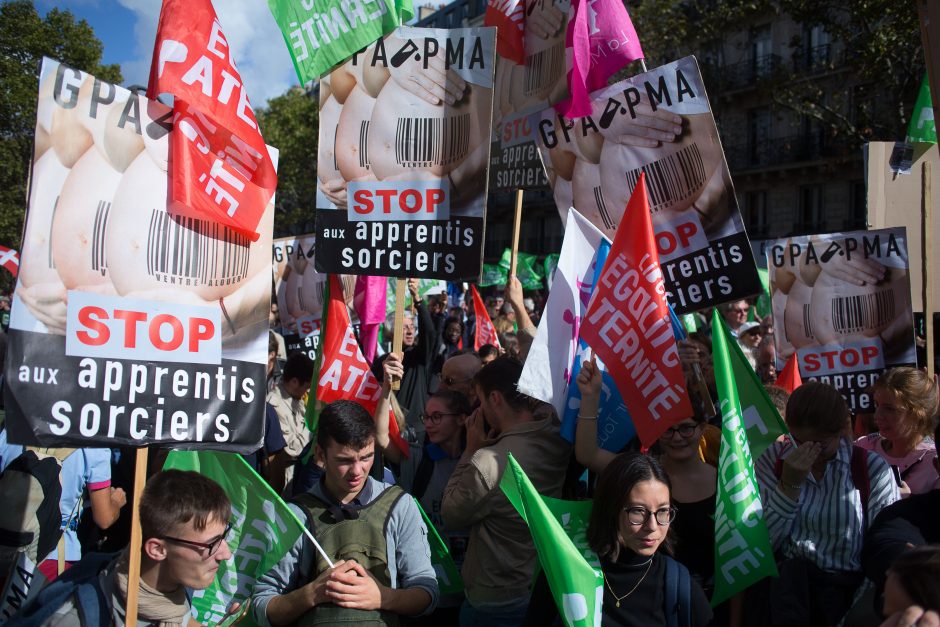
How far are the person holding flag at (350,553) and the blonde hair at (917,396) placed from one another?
2.33 m

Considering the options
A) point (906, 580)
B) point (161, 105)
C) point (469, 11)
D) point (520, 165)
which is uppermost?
point (469, 11)

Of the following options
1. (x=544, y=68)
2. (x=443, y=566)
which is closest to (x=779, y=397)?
(x=443, y=566)

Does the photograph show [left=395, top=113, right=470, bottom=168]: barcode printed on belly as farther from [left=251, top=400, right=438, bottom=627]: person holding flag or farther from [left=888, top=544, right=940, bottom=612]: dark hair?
[left=888, top=544, right=940, bottom=612]: dark hair

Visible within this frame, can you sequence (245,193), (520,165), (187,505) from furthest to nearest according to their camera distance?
(520,165) < (245,193) < (187,505)

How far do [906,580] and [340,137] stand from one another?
3873 mm

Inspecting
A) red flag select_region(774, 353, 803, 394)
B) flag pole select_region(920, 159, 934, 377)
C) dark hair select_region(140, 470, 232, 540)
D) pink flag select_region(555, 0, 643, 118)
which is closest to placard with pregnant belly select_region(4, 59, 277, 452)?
dark hair select_region(140, 470, 232, 540)

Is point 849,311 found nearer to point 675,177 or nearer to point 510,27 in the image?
point 675,177

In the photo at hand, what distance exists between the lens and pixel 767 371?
762cm

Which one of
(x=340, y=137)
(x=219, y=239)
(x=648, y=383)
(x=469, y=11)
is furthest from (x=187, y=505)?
(x=469, y=11)

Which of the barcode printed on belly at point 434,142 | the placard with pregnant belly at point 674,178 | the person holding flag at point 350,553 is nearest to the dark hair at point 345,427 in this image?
the person holding flag at point 350,553

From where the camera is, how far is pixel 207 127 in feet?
12.4

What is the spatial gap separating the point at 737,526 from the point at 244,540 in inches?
74.5

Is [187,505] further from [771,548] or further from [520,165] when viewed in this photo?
[520,165]

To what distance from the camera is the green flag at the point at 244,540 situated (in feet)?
11.4
